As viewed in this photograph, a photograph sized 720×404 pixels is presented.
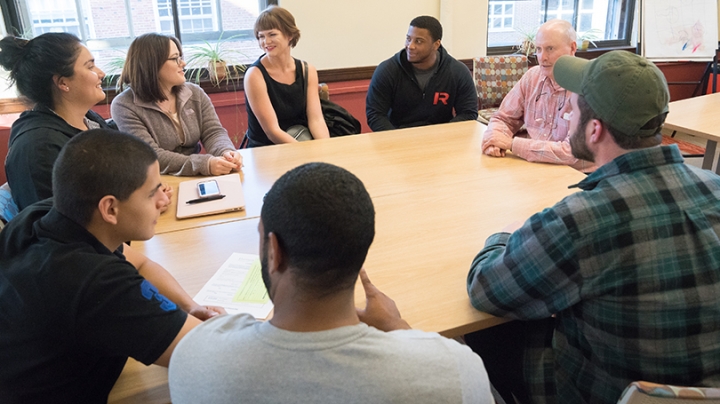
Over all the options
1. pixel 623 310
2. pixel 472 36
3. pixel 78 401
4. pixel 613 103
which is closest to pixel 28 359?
pixel 78 401

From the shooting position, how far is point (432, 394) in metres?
0.66

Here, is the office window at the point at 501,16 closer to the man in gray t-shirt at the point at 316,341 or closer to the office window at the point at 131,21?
the office window at the point at 131,21

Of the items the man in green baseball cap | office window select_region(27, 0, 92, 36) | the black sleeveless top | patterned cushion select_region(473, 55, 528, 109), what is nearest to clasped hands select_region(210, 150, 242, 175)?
the black sleeveless top

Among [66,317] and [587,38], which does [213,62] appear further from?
[587,38]

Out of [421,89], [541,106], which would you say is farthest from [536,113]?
[421,89]

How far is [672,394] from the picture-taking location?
2.58 ft

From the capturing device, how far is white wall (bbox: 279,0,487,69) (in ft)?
12.8

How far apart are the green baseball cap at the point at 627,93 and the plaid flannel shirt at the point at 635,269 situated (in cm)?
8

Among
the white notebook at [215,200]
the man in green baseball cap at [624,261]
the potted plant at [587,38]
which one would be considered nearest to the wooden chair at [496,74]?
the potted plant at [587,38]

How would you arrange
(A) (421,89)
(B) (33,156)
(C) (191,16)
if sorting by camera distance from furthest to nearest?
(C) (191,16)
(A) (421,89)
(B) (33,156)

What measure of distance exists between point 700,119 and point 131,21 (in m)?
3.76

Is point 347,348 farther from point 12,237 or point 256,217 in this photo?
point 256,217

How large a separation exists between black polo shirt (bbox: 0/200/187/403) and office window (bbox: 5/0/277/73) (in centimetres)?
303

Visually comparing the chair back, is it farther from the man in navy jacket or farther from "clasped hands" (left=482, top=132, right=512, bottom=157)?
the man in navy jacket
